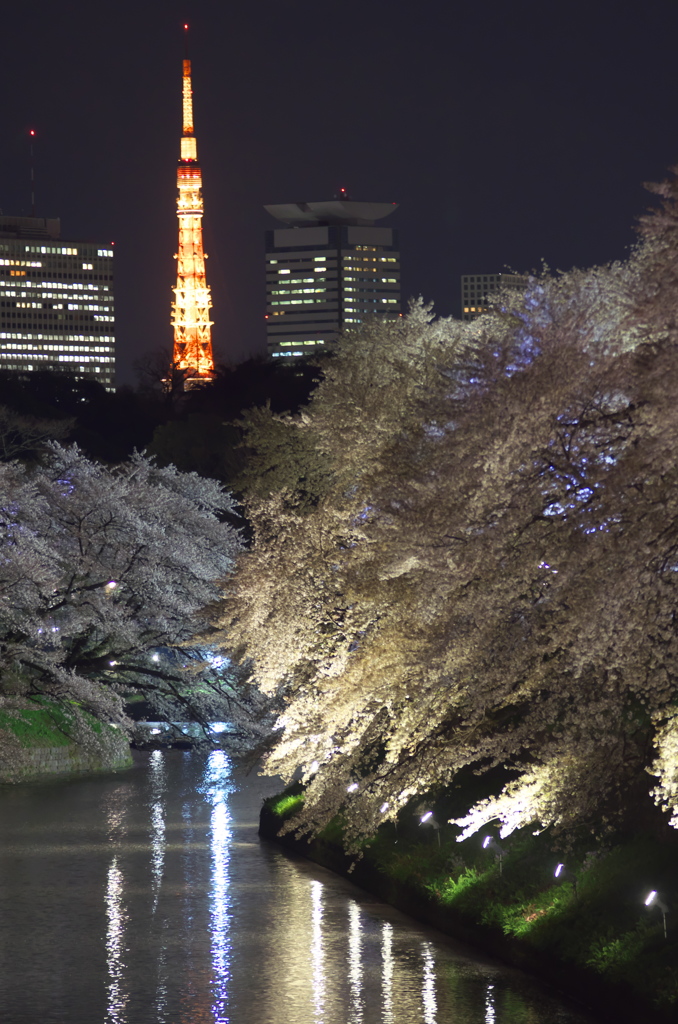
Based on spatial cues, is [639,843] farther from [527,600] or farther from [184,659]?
[184,659]

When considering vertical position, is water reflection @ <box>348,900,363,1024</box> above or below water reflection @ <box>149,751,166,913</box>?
above

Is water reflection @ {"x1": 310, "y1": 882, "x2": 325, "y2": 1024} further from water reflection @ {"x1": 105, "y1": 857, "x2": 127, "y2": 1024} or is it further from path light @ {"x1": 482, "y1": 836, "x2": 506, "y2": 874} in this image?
path light @ {"x1": 482, "y1": 836, "x2": 506, "y2": 874}

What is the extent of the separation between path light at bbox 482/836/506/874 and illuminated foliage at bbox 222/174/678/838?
1.29 m

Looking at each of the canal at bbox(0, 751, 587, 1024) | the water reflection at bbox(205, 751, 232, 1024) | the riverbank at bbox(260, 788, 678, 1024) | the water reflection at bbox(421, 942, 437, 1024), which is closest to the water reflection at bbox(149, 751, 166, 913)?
the canal at bbox(0, 751, 587, 1024)

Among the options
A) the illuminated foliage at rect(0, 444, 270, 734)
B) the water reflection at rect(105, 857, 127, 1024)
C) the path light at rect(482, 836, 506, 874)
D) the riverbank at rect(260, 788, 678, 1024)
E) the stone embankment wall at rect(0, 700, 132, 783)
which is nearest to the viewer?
the riverbank at rect(260, 788, 678, 1024)

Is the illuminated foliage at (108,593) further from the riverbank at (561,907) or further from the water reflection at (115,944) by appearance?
the riverbank at (561,907)

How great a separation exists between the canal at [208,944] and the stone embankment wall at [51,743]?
695cm

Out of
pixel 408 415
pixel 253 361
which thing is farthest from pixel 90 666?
pixel 253 361

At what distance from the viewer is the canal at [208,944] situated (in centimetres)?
1338

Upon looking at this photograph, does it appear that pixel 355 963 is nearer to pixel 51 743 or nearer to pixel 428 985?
pixel 428 985

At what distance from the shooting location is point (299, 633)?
21.3m

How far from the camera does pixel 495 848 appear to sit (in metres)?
17.0

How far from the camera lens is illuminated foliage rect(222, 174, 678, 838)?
36.7 ft

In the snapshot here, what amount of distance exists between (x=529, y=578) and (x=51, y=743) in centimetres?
2478
